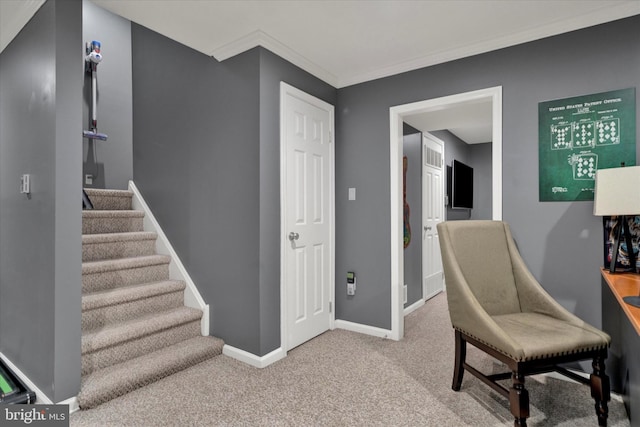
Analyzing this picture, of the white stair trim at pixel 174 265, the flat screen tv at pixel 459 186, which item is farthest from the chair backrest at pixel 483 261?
the flat screen tv at pixel 459 186

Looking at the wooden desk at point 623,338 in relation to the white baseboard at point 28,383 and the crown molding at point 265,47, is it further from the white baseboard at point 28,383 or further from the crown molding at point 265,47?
the white baseboard at point 28,383

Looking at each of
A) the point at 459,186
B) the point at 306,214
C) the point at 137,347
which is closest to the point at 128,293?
the point at 137,347

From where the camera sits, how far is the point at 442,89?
2.73 metres

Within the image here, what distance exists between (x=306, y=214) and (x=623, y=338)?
216cm

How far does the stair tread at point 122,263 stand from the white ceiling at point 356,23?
1.63 m

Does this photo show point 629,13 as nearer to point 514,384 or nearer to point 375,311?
point 514,384

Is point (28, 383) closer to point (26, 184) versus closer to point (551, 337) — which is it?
point (26, 184)

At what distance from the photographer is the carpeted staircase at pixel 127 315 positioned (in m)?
2.12

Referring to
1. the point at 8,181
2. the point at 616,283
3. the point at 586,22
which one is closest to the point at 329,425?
the point at 616,283

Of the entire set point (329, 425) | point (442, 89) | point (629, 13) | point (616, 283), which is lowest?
point (329, 425)

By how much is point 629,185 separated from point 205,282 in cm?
283

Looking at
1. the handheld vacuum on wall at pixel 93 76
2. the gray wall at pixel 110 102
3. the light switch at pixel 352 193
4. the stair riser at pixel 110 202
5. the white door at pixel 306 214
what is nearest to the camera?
the white door at pixel 306 214

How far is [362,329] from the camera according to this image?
3.12 metres

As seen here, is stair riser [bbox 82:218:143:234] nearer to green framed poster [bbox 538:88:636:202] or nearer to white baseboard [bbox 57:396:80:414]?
white baseboard [bbox 57:396:80:414]
